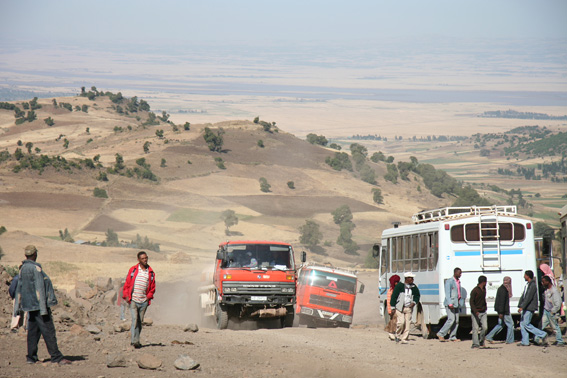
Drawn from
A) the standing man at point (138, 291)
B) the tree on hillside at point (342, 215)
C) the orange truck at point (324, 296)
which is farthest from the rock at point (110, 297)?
the tree on hillside at point (342, 215)

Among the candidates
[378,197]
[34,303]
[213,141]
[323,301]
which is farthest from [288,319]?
[213,141]

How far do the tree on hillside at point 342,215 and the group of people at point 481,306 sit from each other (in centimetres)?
6573

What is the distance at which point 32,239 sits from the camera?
56438mm

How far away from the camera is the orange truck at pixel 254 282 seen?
22141 mm

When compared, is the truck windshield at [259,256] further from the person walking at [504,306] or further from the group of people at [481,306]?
the person walking at [504,306]

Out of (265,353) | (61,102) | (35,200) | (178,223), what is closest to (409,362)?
(265,353)

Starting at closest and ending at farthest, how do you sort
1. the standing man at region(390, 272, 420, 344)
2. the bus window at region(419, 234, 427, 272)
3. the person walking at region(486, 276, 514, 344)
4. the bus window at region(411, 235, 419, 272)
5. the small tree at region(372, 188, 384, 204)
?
1. the person walking at region(486, 276, 514, 344)
2. the standing man at region(390, 272, 420, 344)
3. the bus window at region(419, 234, 427, 272)
4. the bus window at region(411, 235, 419, 272)
5. the small tree at region(372, 188, 384, 204)

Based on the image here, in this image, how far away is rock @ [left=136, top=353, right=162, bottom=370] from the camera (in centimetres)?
1355

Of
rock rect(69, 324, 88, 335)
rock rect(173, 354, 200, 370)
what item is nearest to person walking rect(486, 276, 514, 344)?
rock rect(173, 354, 200, 370)

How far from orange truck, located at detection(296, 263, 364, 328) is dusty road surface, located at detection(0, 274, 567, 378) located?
6621mm

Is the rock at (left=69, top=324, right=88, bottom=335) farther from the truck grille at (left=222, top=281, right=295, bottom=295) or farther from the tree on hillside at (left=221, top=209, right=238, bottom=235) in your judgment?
the tree on hillside at (left=221, top=209, right=238, bottom=235)

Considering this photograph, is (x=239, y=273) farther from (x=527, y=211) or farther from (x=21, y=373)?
(x=527, y=211)

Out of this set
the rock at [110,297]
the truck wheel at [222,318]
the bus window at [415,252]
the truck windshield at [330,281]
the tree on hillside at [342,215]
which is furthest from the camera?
the tree on hillside at [342,215]

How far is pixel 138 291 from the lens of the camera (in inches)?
602
